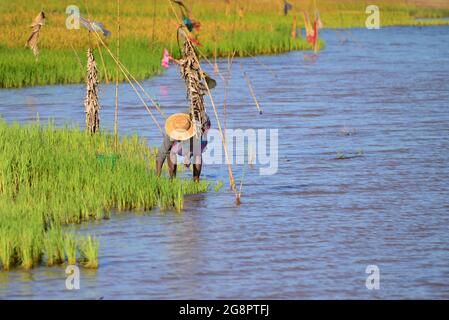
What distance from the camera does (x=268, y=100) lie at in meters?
21.8

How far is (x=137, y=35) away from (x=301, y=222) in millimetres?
22559

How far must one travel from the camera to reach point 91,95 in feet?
44.2

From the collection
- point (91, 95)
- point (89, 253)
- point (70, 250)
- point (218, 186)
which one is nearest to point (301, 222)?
point (218, 186)

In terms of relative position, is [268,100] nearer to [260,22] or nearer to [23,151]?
[23,151]

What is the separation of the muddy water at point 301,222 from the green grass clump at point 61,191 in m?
0.19

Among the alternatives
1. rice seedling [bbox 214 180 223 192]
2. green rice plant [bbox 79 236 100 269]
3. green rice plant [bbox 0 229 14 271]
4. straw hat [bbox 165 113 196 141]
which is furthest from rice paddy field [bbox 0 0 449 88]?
green rice plant [bbox 0 229 14 271]

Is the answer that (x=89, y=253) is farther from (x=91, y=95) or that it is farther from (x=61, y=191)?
(x=91, y=95)

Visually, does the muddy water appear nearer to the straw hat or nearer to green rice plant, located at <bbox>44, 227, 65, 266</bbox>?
green rice plant, located at <bbox>44, 227, 65, 266</bbox>

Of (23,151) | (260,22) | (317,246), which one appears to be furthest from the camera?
(260,22)

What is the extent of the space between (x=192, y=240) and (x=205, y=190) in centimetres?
219

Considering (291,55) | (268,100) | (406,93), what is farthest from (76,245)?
(291,55)

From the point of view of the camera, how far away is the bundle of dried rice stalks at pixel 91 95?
13.2m

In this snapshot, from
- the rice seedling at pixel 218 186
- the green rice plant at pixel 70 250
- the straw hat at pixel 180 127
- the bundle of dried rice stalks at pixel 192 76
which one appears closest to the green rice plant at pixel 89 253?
the green rice plant at pixel 70 250

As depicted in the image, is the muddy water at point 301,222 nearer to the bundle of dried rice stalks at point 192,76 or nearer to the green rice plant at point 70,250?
the green rice plant at point 70,250
